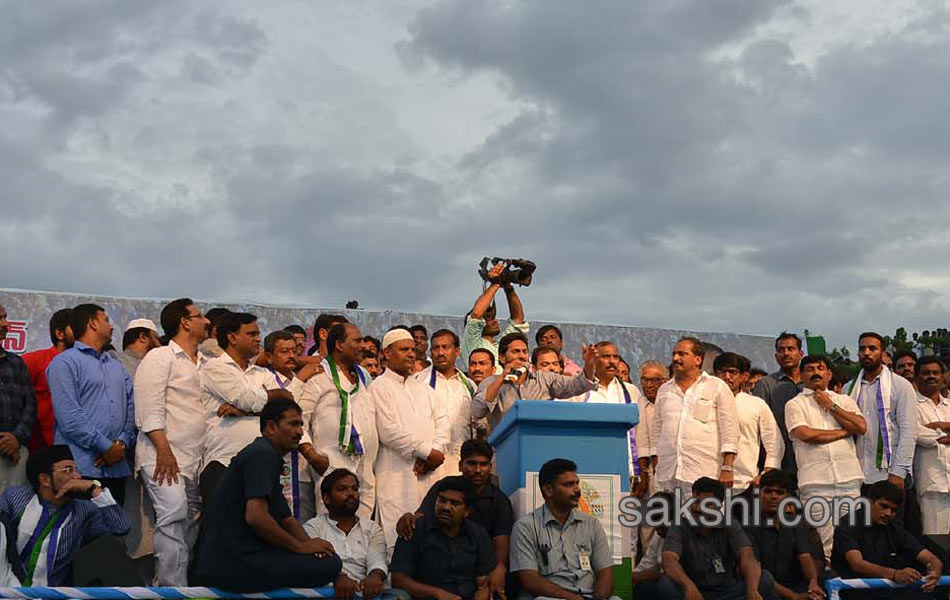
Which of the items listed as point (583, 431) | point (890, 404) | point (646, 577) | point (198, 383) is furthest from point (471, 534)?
point (890, 404)

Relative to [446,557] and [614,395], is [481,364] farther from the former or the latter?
[446,557]

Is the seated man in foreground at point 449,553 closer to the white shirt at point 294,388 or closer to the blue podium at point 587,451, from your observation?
the blue podium at point 587,451

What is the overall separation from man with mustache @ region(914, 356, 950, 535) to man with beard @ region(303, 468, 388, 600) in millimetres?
4753

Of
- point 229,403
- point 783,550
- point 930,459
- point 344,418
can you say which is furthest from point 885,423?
point 229,403

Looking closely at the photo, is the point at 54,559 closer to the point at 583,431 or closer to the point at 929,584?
the point at 583,431

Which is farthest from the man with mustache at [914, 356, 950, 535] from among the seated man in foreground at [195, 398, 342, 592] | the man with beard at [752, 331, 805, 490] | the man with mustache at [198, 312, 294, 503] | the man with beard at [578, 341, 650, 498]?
the seated man in foreground at [195, 398, 342, 592]

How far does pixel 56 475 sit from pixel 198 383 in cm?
135

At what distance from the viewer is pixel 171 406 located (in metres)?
7.90

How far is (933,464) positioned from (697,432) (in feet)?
7.60

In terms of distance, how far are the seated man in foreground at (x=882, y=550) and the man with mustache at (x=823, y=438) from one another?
0.58 meters

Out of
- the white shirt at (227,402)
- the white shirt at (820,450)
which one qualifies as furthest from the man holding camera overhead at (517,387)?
the white shirt at (820,450)

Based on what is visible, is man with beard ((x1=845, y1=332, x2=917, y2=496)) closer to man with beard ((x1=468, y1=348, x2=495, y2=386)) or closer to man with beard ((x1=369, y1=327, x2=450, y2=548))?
man with beard ((x1=468, y1=348, x2=495, y2=386))

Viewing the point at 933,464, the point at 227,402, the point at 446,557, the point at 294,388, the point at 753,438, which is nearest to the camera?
the point at 446,557

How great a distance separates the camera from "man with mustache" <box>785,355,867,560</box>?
912 centimetres
